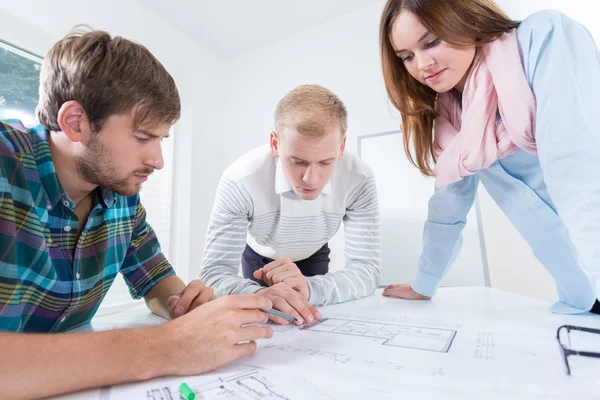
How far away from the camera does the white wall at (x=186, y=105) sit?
2.07m

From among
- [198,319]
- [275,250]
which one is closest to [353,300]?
[275,250]

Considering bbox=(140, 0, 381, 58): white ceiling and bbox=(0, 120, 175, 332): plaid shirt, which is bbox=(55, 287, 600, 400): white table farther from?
bbox=(140, 0, 381, 58): white ceiling

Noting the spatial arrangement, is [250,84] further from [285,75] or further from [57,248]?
[57,248]

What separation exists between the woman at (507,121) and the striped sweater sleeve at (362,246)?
115 mm

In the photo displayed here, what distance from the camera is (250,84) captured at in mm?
2863

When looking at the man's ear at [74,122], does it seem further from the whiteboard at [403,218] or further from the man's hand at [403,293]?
the whiteboard at [403,218]

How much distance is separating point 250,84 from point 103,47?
219 cm

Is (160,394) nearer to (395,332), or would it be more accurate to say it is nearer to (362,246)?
(395,332)

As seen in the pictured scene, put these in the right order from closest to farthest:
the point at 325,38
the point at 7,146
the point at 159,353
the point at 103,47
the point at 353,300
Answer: the point at 159,353 → the point at 7,146 → the point at 103,47 → the point at 353,300 → the point at 325,38

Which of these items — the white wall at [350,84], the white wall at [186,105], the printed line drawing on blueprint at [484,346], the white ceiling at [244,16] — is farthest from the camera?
the white ceiling at [244,16]

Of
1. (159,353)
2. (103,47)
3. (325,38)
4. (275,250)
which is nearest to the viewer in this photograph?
(159,353)

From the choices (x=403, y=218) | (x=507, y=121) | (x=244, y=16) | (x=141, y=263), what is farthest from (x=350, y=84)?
(x=141, y=263)

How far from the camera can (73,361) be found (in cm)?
40

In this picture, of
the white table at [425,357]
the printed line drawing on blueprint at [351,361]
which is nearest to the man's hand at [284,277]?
the white table at [425,357]
